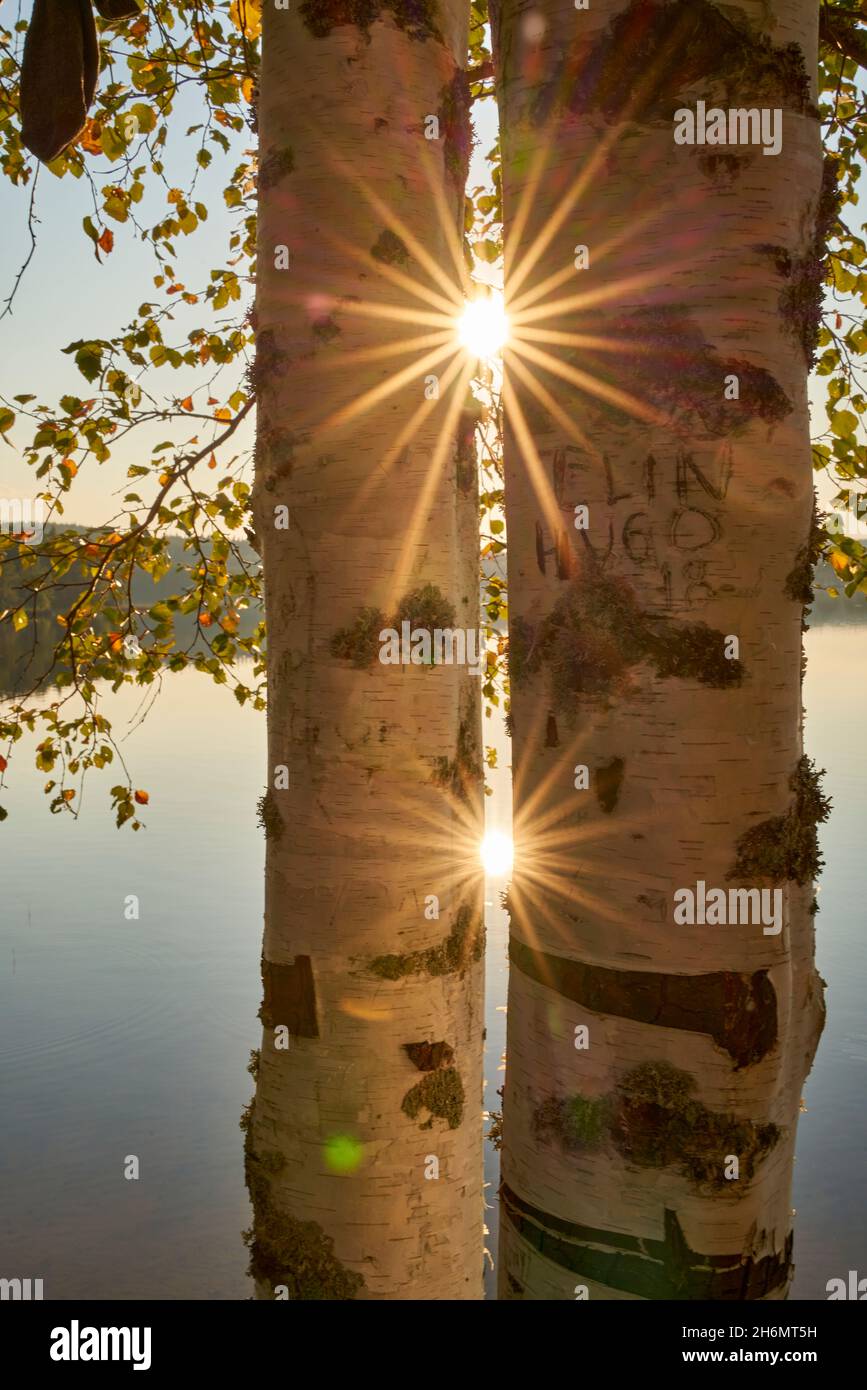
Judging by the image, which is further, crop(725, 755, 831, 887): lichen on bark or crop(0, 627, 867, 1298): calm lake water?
crop(0, 627, 867, 1298): calm lake water

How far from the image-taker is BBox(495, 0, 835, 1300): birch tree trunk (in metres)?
2.21

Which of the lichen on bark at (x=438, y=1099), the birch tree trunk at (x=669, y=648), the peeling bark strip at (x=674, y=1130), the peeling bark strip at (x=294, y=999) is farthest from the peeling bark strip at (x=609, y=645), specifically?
the lichen on bark at (x=438, y=1099)

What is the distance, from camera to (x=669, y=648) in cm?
222

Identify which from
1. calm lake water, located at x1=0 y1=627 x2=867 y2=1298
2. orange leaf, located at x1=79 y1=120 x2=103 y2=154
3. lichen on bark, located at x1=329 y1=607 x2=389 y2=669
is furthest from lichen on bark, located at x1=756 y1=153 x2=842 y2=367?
calm lake water, located at x1=0 y1=627 x2=867 y2=1298

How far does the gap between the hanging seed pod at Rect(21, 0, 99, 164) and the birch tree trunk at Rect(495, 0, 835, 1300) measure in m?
1.62

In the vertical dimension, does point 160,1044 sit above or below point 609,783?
below

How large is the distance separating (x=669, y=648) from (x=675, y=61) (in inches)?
51.5

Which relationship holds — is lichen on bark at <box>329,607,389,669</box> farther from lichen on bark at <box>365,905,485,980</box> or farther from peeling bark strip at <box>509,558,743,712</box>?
lichen on bark at <box>365,905,485,980</box>

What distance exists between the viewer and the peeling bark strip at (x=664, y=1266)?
2203mm

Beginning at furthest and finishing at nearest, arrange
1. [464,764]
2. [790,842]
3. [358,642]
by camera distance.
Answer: [464,764] → [358,642] → [790,842]

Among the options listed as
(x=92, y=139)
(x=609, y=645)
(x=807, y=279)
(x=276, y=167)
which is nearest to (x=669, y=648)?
(x=609, y=645)

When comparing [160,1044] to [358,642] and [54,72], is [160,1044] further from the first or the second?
[54,72]
